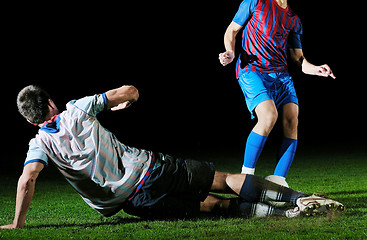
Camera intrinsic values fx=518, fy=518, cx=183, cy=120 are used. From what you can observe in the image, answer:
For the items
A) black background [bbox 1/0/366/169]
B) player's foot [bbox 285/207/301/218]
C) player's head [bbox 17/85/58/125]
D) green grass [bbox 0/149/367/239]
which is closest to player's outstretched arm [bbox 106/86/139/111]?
player's head [bbox 17/85/58/125]

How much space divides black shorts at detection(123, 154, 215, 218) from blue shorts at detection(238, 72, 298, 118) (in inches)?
28.1

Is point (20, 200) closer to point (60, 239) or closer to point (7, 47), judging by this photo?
point (60, 239)

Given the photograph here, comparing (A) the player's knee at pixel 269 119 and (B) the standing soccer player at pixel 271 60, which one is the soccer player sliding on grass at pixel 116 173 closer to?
(A) the player's knee at pixel 269 119

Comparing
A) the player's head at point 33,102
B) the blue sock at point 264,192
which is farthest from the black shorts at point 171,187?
the player's head at point 33,102

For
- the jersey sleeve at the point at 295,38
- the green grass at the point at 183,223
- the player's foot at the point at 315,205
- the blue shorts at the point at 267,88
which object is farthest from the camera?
the jersey sleeve at the point at 295,38

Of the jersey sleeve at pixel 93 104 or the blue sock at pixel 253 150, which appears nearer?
the jersey sleeve at pixel 93 104

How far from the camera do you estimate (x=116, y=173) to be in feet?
8.86

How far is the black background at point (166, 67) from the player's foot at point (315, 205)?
6505mm

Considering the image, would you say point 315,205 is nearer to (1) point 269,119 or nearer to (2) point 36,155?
(1) point 269,119

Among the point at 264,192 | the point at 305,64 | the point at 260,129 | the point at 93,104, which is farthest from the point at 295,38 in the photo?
the point at 93,104

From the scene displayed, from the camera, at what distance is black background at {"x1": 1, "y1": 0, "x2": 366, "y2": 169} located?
1005cm

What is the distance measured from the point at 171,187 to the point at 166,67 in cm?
849

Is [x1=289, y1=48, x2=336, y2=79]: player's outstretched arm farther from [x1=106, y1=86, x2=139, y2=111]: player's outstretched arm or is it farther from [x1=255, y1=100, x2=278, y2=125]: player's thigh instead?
[x1=106, y1=86, x2=139, y2=111]: player's outstretched arm

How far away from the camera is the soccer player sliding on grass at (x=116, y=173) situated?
2.66 metres
